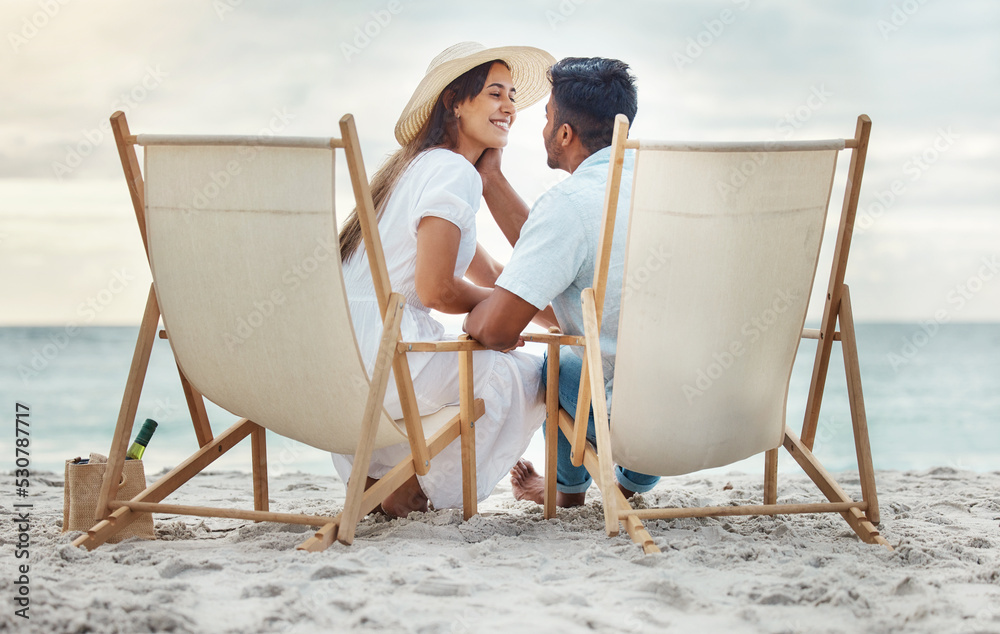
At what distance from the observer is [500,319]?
210 centimetres

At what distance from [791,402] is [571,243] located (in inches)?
367

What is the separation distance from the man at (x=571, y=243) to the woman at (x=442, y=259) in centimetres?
15

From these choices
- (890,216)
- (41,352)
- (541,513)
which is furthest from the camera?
(41,352)

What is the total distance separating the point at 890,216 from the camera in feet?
40.7

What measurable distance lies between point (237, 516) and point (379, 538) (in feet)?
1.13

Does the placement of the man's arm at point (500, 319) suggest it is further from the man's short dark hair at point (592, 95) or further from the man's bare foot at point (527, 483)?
the man's bare foot at point (527, 483)

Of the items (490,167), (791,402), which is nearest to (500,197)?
(490,167)

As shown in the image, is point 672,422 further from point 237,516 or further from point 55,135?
point 55,135

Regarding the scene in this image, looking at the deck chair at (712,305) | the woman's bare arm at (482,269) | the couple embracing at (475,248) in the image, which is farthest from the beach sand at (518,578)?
the woman's bare arm at (482,269)

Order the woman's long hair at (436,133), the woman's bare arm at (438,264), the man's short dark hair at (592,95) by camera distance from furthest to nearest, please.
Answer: the woman's long hair at (436,133) → the man's short dark hair at (592,95) → the woman's bare arm at (438,264)

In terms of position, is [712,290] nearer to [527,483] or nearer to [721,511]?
[721,511]

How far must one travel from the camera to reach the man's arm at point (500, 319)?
2.10m

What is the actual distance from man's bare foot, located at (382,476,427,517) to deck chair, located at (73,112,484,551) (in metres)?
0.38

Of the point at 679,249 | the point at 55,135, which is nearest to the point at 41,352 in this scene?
the point at 55,135
